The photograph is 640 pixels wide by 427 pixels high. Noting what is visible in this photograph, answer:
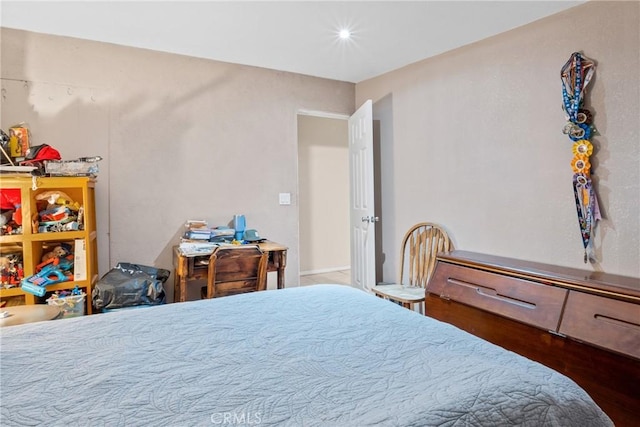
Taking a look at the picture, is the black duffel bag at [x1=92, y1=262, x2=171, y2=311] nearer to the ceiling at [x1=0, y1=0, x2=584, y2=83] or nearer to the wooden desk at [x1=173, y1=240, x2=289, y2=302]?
the wooden desk at [x1=173, y1=240, x2=289, y2=302]

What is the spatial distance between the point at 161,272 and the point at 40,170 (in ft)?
3.56

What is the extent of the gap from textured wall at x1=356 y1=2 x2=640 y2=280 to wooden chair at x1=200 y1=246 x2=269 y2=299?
1599mm

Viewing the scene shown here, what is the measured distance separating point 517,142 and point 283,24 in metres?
1.87

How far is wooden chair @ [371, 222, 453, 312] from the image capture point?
3.01m

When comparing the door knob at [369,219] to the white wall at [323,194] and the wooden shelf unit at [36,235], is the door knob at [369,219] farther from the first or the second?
the wooden shelf unit at [36,235]

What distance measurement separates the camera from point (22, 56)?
2658 mm

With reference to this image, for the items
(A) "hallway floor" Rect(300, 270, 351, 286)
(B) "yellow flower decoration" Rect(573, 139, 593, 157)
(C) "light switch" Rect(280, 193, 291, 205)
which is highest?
(B) "yellow flower decoration" Rect(573, 139, 593, 157)

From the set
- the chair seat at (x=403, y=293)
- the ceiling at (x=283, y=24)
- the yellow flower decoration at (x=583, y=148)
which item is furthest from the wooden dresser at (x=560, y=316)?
the ceiling at (x=283, y=24)

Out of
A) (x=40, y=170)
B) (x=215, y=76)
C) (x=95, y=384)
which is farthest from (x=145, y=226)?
(x=95, y=384)

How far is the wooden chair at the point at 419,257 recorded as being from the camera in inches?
118

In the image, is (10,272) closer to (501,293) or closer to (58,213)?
(58,213)

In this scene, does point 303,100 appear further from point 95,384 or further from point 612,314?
point 95,384

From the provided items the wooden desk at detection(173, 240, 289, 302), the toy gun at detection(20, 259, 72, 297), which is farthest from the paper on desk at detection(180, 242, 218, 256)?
the toy gun at detection(20, 259, 72, 297)
